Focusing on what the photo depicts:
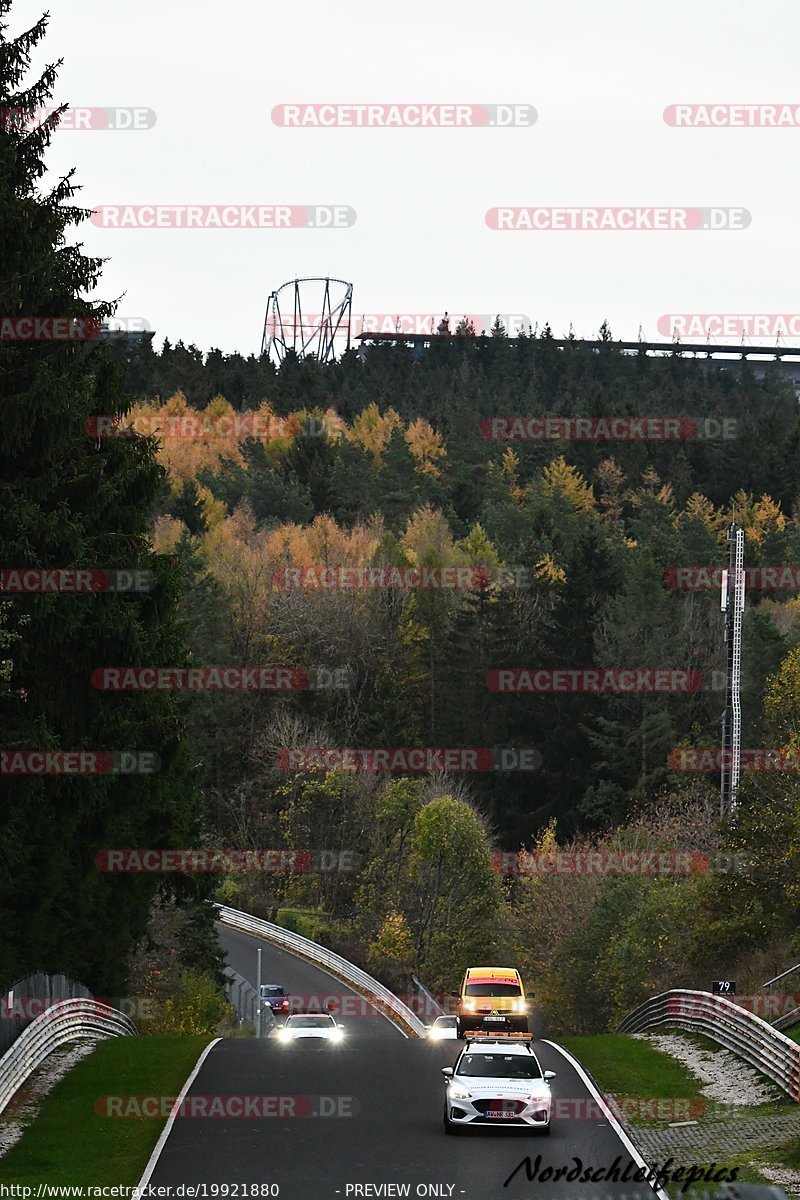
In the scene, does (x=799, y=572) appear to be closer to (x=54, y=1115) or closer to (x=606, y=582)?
(x=606, y=582)

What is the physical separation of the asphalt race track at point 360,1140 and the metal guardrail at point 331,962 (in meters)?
29.8

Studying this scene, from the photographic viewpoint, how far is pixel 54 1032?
29.0m

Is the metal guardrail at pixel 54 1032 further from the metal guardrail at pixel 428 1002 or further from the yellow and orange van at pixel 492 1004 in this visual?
the metal guardrail at pixel 428 1002

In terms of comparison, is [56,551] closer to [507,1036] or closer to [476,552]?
[507,1036]

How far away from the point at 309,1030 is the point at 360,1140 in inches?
541

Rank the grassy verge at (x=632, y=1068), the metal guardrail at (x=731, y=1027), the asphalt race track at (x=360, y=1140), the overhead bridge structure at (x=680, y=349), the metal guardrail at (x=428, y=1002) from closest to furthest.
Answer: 1. the asphalt race track at (x=360, y=1140)
2. the metal guardrail at (x=731, y=1027)
3. the grassy verge at (x=632, y=1068)
4. the metal guardrail at (x=428, y=1002)
5. the overhead bridge structure at (x=680, y=349)

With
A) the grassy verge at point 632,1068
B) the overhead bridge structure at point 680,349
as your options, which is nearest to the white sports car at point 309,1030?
the grassy verge at point 632,1068

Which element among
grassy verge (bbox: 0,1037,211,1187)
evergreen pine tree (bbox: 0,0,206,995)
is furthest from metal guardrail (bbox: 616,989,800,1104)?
evergreen pine tree (bbox: 0,0,206,995)

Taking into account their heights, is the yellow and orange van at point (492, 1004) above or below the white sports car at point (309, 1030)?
above

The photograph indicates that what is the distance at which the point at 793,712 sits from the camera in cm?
4294

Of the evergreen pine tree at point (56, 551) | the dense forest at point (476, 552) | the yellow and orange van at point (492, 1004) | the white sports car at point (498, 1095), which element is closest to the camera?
the white sports car at point (498, 1095)

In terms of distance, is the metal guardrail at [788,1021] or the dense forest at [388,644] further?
the metal guardrail at [788,1021]

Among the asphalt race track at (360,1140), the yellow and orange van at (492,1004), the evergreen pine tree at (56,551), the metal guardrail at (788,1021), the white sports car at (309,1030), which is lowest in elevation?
the white sports car at (309,1030)

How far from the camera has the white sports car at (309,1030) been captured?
34375mm
